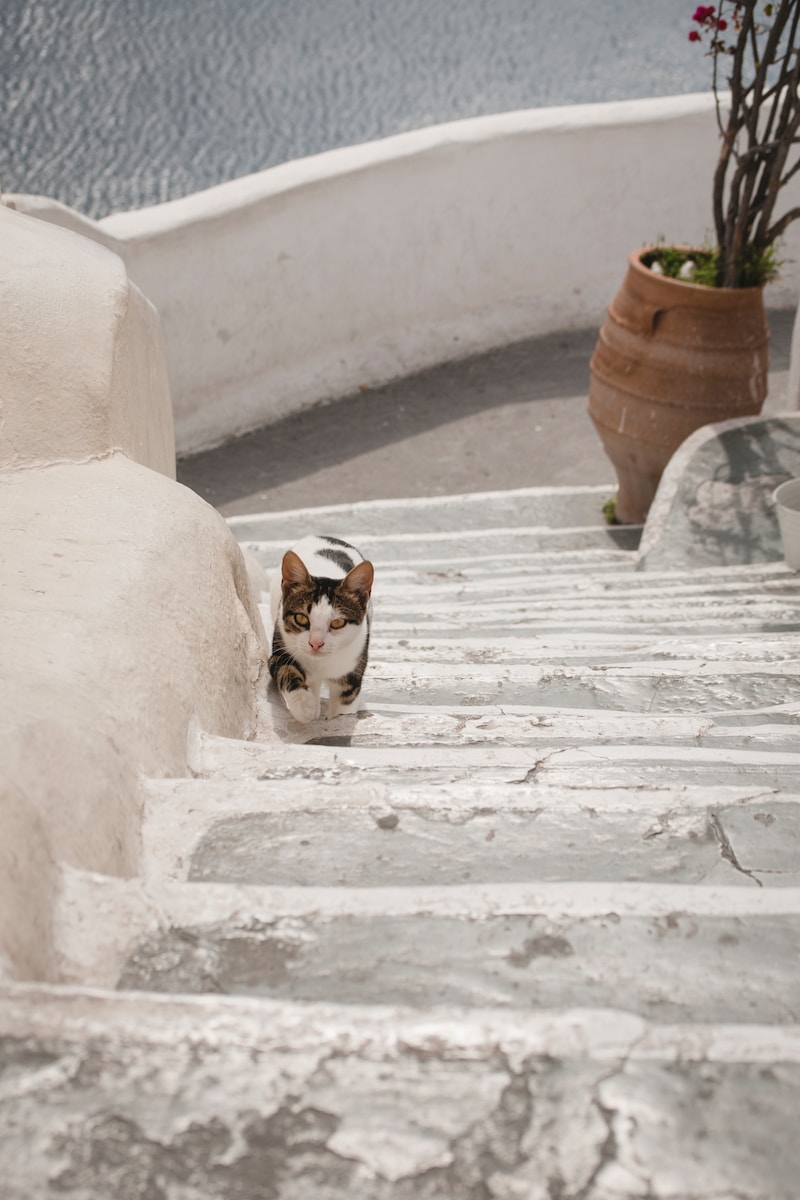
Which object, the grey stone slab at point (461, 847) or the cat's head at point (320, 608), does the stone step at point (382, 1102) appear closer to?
the grey stone slab at point (461, 847)

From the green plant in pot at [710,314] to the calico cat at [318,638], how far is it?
A: 2374 millimetres

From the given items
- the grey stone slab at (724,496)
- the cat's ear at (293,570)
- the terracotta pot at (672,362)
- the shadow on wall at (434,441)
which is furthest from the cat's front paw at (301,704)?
the shadow on wall at (434,441)

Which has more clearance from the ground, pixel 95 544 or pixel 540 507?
pixel 95 544

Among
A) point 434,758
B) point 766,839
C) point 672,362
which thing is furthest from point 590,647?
point 672,362

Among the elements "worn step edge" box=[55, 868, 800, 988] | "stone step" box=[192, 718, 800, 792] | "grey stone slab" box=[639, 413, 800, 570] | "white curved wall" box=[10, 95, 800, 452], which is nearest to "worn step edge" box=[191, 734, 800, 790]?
"stone step" box=[192, 718, 800, 792]

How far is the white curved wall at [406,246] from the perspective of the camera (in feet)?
18.7

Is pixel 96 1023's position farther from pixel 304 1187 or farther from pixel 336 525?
pixel 336 525

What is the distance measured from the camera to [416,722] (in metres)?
2.35

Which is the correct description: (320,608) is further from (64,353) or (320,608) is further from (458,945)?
(458,945)

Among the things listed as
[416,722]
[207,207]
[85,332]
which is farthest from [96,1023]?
[207,207]

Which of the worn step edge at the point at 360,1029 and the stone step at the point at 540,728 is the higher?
the worn step edge at the point at 360,1029

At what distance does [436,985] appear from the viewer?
3.93 ft

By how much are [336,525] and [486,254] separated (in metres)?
2.63

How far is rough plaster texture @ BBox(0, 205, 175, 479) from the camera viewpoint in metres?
2.28
